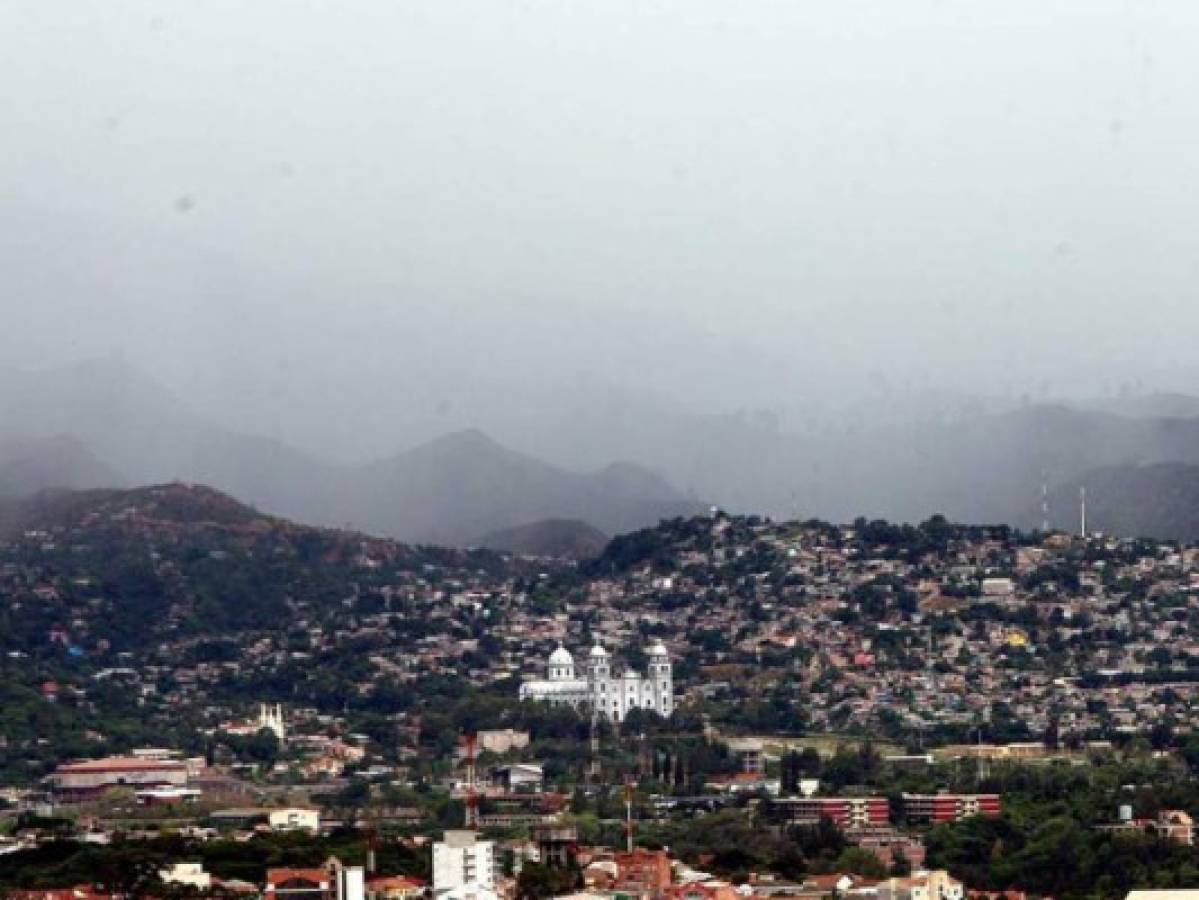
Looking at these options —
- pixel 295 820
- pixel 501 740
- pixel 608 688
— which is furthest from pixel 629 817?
pixel 608 688

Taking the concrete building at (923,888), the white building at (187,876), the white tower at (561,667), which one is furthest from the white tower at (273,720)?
the white building at (187,876)

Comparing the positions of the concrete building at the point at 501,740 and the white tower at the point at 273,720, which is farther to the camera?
the white tower at the point at 273,720

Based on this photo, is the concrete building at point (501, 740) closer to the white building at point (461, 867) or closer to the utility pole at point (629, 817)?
the utility pole at point (629, 817)

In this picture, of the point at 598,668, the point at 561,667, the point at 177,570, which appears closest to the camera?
the point at 598,668

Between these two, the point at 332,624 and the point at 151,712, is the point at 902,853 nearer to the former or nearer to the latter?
the point at 151,712

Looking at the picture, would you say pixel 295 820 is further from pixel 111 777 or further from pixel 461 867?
pixel 111 777

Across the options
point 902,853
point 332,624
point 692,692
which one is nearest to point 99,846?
point 902,853
